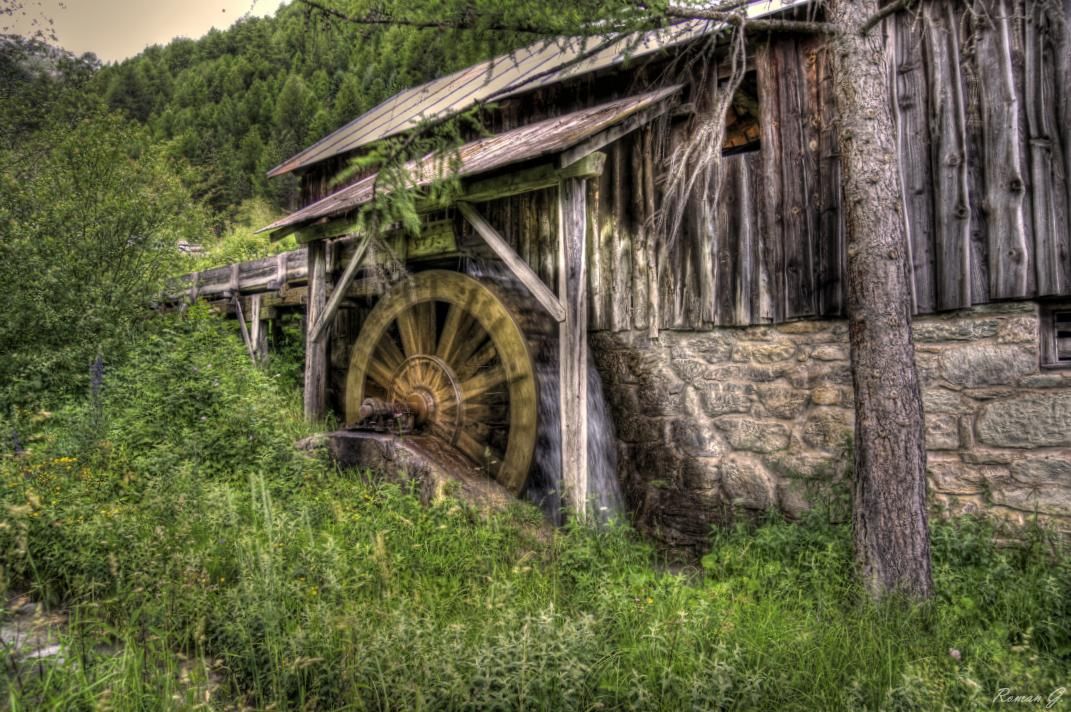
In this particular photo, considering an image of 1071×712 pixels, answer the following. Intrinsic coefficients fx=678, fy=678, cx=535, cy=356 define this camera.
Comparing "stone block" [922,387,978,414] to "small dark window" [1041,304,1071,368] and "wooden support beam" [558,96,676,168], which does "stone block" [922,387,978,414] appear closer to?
"small dark window" [1041,304,1071,368]

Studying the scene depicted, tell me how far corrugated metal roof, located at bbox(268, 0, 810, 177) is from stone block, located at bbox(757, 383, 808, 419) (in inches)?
94.5

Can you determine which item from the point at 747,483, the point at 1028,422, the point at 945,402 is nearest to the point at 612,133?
the point at 747,483

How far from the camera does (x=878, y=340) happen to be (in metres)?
3.41

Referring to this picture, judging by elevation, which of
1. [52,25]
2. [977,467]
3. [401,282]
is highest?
[52,25]

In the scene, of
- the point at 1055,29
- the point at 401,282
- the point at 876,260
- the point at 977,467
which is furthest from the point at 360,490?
the point at 1055,29

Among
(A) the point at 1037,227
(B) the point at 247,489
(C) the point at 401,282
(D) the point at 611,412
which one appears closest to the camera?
(A) the point at 1037,227

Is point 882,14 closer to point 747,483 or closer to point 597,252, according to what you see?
point 597,252

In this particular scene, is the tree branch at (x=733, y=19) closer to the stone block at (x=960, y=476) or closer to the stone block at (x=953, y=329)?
the stone block at (x=953, y=329)

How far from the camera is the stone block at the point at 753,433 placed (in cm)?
476

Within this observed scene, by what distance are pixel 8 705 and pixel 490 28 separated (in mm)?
3435

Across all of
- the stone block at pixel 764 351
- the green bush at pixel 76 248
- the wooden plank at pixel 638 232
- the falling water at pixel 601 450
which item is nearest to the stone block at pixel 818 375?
the stone block at pixel 764 351

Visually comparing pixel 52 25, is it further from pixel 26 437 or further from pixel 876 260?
pixel 876 260

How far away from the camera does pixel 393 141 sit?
3.38 metres

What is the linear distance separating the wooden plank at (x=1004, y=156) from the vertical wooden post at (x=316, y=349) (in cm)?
623
